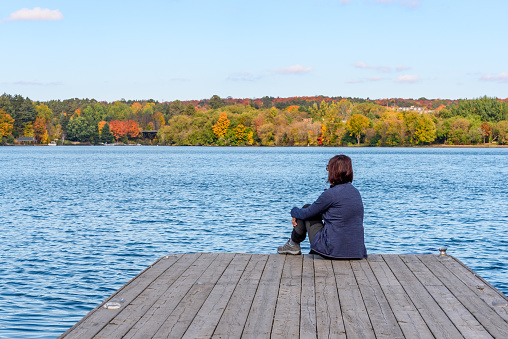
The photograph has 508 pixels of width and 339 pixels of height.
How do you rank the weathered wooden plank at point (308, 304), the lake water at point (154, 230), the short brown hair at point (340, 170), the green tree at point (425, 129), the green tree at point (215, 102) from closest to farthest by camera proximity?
1. the weathered wooden plank at point (308, 304)
2. the short brown hair at point (340, 170)
3. the lake water at point (154, 230)
4. the green tree at point (425, 129)
5. the green tree at point (215, 102)

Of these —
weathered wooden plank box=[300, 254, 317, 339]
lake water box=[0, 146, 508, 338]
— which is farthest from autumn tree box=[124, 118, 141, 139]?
weathered wooden plank box=[300, 254, 317, 339]

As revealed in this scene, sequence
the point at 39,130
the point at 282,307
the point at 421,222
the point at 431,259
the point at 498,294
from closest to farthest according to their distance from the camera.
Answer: the point at 282,307
the point at 498,294
the point at 431,259
the point at 421,222
the point at 39,130

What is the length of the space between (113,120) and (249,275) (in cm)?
17708

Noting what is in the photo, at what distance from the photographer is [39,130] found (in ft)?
476

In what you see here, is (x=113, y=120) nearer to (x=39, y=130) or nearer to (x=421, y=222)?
(x=39, y=130)

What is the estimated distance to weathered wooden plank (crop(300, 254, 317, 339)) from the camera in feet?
14.1

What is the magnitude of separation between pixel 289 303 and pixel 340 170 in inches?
78.4

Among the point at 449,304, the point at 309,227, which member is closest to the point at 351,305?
the point at 449,304

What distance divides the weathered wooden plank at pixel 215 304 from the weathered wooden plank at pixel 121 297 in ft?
2.34

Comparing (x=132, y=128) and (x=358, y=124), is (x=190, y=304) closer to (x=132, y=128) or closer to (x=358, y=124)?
(x=358, y=124)

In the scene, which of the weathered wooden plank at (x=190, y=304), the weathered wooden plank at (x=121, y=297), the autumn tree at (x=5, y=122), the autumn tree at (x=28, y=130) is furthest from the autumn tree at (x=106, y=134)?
the weathered wooden plank at (x=190, y=304)

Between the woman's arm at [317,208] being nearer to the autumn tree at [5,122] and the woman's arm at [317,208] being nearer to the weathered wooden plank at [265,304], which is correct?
the weathered wooden plank at [265,304]

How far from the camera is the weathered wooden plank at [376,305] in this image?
4309mm

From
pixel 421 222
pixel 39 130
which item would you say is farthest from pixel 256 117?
pixel 421 222
